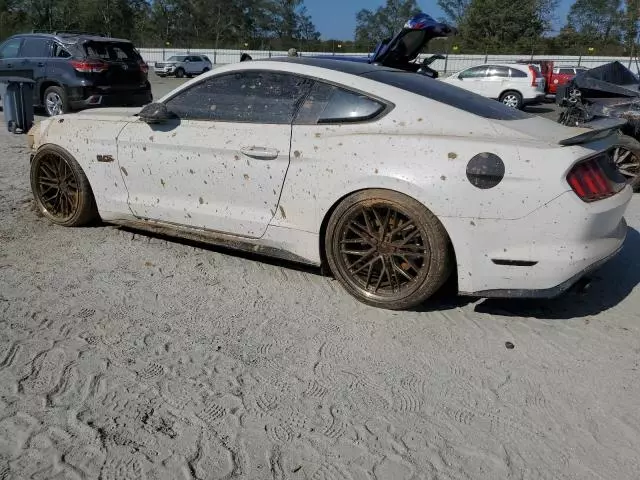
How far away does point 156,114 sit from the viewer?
4.13 meters

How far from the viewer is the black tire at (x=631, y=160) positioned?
272 inches

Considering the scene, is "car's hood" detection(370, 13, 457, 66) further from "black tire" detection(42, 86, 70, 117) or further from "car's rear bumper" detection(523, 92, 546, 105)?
"car's rear bumper" detection(523, 92, 546, 105)

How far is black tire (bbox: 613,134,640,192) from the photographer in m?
6.90

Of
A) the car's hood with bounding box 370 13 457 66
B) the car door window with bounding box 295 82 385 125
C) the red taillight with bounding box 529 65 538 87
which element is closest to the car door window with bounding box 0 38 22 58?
the car's hood with bounding box 370 13 457 66

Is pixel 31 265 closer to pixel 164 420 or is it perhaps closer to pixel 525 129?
pixel 164 420

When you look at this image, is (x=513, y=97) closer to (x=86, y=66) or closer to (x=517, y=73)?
(x=517, y=73)

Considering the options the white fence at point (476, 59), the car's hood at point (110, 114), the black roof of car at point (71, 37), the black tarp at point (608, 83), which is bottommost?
the car's hood at point (110, 114)

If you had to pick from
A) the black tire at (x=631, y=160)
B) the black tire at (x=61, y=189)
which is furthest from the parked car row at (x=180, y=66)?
the black tire at (x=61, y=189)

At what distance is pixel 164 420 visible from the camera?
2545mm

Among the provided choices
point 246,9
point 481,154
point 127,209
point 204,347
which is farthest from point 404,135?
point 246,9

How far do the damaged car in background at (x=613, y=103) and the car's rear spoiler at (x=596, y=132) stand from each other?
2.71 metres

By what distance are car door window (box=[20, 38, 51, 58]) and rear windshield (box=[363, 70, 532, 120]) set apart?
1042 centimetres

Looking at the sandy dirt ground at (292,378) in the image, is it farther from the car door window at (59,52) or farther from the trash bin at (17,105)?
the car door window at (59,52)

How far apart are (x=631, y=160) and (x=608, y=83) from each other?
1.22 metres
